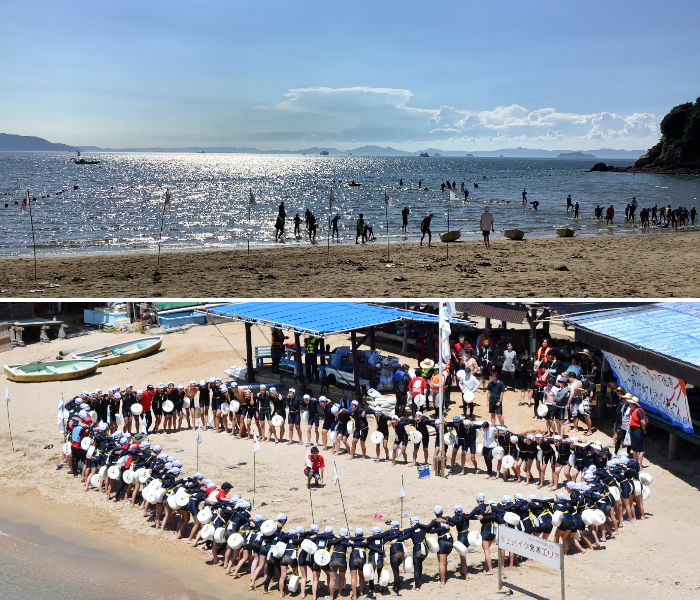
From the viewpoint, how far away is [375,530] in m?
9.64

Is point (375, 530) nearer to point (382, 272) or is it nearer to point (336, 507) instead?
point (336, 507)

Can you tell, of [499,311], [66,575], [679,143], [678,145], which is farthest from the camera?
[678,145]

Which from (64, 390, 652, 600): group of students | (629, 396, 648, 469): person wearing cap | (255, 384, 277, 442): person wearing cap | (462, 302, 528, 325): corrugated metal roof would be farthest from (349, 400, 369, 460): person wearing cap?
(462, 302, 528, 325): corrugated metal roof

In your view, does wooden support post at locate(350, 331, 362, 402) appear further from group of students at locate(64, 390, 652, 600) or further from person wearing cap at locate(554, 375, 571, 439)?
group of students at locate(64, 390, 652, 600)

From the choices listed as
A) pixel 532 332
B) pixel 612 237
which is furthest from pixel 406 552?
pixel 612 237

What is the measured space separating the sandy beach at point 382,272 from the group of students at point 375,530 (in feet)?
30.3

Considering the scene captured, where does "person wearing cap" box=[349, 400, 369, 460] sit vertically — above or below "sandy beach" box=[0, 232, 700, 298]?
below

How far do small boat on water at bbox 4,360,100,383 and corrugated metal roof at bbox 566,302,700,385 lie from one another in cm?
1474

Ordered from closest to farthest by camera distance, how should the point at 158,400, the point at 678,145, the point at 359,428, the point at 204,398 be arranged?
the point at 359,428, the point at 158,400, the point at 204,398, the point at 678,145

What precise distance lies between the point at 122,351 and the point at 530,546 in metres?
18.5

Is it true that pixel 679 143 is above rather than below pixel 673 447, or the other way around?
above

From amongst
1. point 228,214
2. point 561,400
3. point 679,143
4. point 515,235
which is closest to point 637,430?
point 561,400

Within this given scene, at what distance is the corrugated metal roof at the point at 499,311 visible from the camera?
1930 cm

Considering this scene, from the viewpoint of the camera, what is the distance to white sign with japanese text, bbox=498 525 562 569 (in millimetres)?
8836
